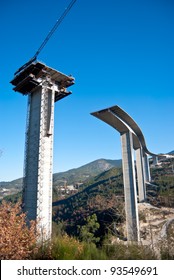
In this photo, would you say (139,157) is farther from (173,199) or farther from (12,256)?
(12,256)

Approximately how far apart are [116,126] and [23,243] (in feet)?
73.0

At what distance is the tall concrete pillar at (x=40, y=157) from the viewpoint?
1970cm

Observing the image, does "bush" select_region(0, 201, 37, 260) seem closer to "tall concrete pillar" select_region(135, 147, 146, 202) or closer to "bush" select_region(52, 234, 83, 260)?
"bush" select_region(52, 234, 83, 260)

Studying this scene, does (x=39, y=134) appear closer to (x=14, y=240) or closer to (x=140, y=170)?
(x=14, y=240)

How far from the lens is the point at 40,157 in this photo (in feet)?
67.6

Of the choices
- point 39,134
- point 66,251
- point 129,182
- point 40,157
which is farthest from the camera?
point 129,182

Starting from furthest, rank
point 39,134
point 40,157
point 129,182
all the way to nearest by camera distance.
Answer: point 129,182 → point 39,134 → point 40,157

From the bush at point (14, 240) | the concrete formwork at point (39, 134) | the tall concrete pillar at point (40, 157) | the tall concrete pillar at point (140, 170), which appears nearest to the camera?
the bush at point (14, 240)

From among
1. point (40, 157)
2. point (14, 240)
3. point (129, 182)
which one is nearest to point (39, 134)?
point (40, 157)

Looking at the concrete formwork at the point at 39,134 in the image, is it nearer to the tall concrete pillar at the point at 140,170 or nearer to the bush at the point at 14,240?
the bush at the point at 14,240

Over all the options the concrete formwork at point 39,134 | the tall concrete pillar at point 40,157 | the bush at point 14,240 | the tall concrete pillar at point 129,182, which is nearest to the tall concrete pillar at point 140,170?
the tall concrete pillar at point 129,182

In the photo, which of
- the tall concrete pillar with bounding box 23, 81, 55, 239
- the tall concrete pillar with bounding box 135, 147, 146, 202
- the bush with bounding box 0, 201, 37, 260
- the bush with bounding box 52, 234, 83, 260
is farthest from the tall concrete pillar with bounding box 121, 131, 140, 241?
the bush with bounding box 0, 201, 37, 260

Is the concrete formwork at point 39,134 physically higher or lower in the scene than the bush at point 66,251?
higher
